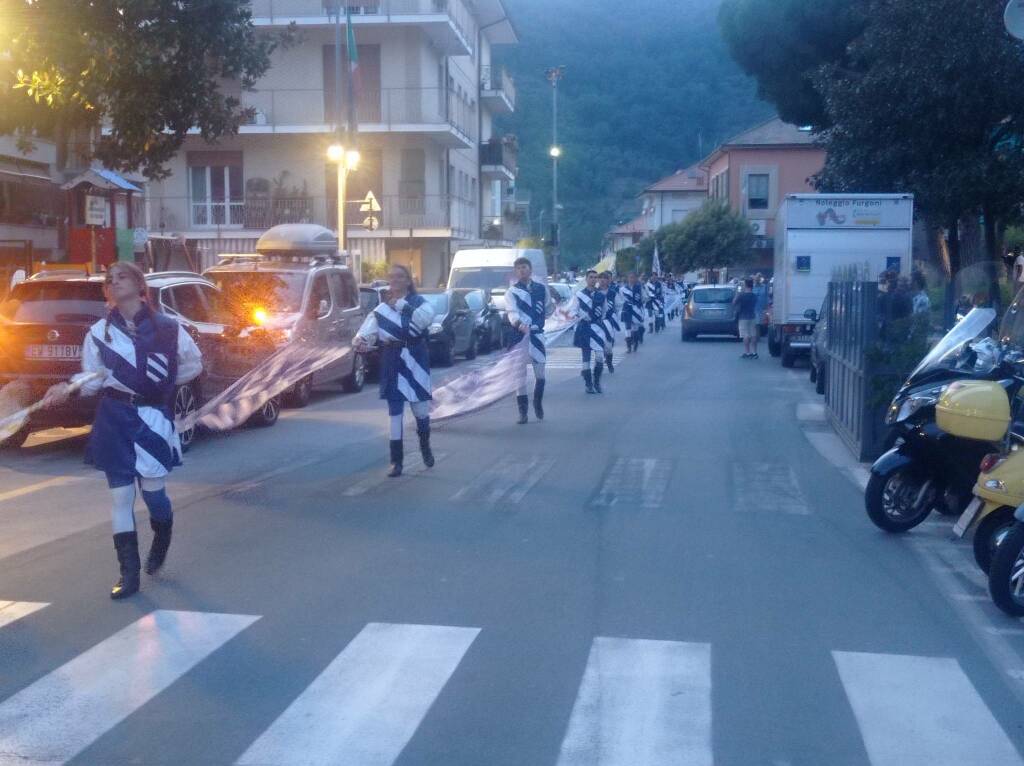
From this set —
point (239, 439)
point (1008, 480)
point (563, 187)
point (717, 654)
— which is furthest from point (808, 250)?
point (563, 187)

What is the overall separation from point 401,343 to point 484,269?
20345 mm

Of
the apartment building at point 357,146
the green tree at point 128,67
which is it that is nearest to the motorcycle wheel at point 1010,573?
the green tree at point 128,67

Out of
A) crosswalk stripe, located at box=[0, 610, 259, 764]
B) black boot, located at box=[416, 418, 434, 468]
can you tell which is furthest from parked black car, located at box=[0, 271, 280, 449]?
crosswalk stripe, located at box=[0, 610, 259, 764]

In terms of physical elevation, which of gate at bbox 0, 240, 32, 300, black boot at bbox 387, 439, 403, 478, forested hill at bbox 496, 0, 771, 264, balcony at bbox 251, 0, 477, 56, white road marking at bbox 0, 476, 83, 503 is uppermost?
forested hill at bbox 496, 0, 771, 264

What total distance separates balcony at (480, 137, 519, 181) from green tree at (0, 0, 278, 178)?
32.0 m

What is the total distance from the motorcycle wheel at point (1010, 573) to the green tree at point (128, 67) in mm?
11690

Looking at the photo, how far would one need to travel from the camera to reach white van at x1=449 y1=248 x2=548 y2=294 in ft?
102

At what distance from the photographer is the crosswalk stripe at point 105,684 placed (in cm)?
492

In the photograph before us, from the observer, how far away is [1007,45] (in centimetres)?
2097

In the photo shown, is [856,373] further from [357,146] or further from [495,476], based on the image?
[357,146]

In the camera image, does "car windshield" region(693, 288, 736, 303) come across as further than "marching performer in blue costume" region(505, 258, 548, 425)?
Yes

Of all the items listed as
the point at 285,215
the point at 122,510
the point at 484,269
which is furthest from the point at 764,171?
the point at 122,510

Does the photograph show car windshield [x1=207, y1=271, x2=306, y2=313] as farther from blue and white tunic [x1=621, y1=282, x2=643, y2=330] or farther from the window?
the window

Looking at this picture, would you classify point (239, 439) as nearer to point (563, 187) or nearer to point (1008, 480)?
point (1008, 480)
